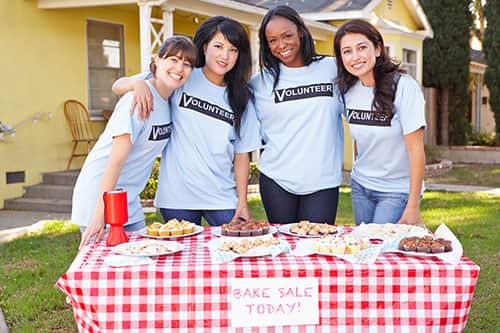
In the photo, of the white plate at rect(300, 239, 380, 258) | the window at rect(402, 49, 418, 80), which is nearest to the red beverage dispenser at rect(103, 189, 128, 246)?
the white plate at rect(300, 239, 380, 258)

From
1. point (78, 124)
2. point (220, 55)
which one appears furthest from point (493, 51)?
point (220, 55)

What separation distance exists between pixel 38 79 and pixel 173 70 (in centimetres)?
654

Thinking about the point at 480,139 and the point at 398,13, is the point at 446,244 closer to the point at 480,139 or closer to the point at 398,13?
the point at 398,13

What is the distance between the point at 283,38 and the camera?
3.62 metres

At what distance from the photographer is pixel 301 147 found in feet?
11.9

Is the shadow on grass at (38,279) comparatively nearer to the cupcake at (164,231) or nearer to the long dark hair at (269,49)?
the cupcake at (164,231)

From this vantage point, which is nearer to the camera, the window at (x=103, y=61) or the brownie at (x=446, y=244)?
the brownie at (x=446, y=244)

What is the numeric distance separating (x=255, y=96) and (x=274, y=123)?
19 centimetres

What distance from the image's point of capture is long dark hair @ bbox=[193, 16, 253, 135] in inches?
137

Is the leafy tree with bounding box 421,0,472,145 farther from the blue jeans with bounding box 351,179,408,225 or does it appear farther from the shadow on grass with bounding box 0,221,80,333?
the blue jeans with bounding box 351,179,408,225

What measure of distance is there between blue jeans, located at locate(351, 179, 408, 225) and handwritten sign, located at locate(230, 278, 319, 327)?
1.00 m

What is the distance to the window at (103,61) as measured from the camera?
33.2 feet

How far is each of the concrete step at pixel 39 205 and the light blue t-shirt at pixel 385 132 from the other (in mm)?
5799

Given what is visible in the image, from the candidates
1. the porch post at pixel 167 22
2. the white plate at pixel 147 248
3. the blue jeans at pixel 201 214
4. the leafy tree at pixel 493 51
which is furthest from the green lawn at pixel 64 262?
the leafy tree at pixel 493 51
